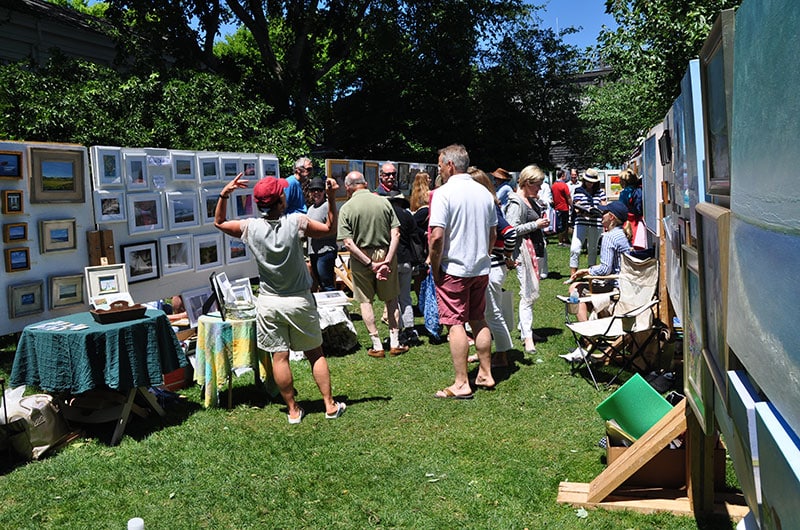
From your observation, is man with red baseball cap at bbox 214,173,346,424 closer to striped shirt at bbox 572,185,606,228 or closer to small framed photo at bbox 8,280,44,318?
small framed photo at bbox 8,280,44,318

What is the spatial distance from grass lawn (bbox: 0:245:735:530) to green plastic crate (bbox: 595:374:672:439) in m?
0.45

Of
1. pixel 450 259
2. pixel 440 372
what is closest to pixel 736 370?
pixel 450 259

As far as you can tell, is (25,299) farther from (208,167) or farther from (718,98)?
(718,98)

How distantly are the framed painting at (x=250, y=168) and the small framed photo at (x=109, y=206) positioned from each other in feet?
6.89

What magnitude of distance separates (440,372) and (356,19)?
18.1 metres

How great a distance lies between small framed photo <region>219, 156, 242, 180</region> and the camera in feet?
27.8

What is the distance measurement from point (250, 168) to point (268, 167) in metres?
0.41

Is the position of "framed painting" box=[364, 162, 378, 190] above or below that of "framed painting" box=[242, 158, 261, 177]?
above

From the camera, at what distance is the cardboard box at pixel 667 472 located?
404 centimetres

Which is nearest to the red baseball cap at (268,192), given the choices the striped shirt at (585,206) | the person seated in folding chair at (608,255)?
the person seated in folding chair at (608,255)

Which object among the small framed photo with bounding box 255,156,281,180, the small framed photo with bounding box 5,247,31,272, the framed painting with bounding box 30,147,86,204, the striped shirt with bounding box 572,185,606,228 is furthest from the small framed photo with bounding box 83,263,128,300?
the striped shirt with bounding box 572,185,606,228

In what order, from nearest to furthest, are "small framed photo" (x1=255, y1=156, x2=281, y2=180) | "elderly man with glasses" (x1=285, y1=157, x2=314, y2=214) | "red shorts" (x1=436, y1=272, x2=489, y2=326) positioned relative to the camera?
"red shorts" (x1=436, y1=272, x2=489, y2=326)
"elderly man with glasses" (x1=285, y1=157, x2=314, y2=214)
"small framed photo" (x1=255, y1=156, x2=281, y2=180)

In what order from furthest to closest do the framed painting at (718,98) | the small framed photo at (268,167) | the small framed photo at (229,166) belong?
the small framed photo at (268,167) < the small framed photo at (229,166) < the framed painting at (718,98)

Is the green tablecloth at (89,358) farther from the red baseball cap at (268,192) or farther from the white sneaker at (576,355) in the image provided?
the white sneaker at (576,355)
